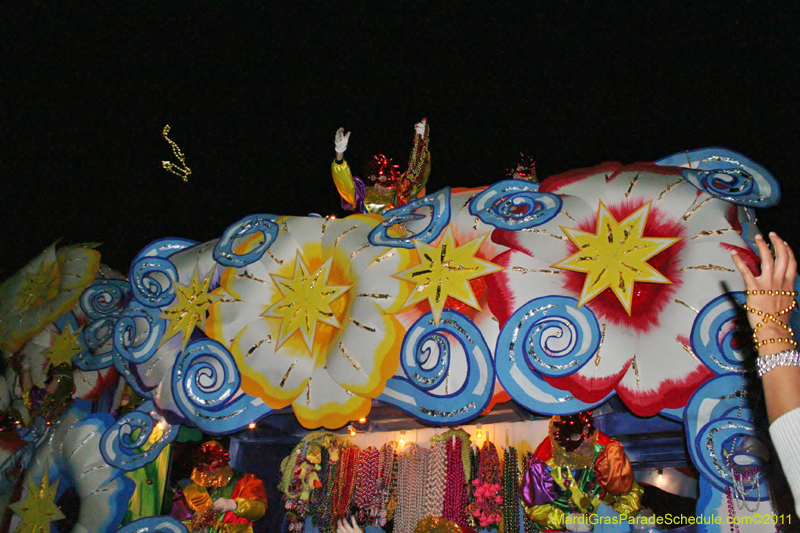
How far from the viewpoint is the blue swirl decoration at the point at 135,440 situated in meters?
2.88

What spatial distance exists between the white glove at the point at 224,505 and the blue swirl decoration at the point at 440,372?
50.3 inches

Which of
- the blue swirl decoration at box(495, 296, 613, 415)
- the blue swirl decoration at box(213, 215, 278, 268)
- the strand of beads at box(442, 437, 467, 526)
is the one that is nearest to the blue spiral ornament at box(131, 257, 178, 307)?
the blue swirl decoration at box(213, 215, 278, 268)

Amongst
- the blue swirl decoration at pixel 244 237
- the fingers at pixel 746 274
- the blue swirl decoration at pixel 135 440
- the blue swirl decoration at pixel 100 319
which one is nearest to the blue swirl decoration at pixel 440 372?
the blue swirl decoration at pixel 244 237

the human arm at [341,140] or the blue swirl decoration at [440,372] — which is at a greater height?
the human arm at [341,140]

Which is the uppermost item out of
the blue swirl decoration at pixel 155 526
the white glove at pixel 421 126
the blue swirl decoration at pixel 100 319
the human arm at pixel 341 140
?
the white glove at pixel 421 126

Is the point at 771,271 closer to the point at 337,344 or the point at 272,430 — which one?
the point at 337,344

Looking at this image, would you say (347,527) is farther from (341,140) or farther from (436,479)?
(341,140)

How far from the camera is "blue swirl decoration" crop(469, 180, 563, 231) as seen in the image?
7.34ft

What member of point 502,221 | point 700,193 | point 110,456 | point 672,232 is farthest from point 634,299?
point 110,456

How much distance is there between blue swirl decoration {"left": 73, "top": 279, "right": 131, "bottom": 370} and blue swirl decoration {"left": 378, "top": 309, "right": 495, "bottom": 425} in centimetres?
173

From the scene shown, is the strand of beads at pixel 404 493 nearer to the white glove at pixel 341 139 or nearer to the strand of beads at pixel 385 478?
the strand of beads at pixel 385 478

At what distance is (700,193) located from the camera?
6.66ft

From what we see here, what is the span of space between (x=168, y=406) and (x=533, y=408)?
175 centimetres

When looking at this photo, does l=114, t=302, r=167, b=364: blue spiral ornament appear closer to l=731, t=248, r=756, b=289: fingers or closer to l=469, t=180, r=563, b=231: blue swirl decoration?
l=469, t=180, r=563, b=231: blue swirl decoration
